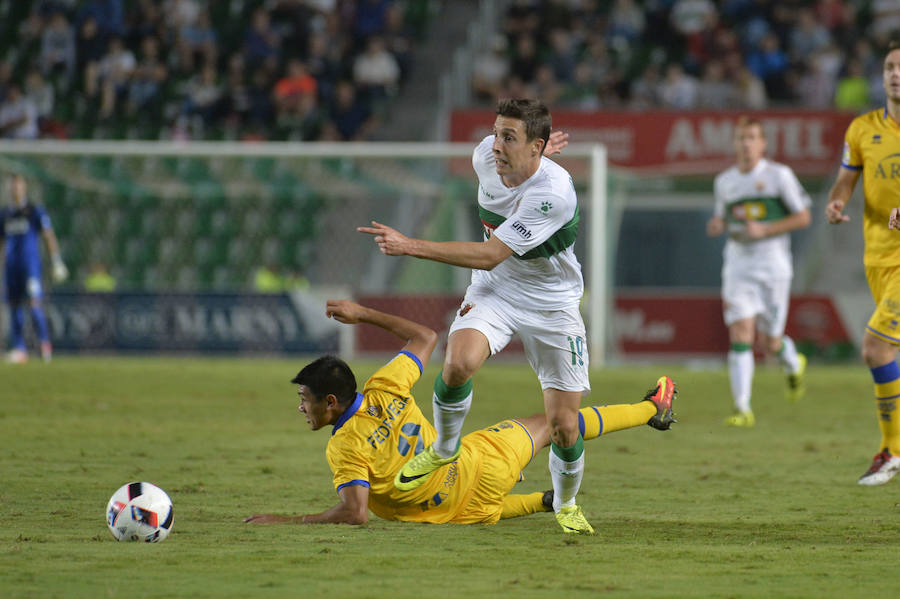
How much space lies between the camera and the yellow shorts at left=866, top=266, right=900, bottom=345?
23.4 feet

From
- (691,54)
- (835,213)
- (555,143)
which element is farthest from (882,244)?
(691,54)

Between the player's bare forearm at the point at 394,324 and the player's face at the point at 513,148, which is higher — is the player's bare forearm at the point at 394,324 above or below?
below

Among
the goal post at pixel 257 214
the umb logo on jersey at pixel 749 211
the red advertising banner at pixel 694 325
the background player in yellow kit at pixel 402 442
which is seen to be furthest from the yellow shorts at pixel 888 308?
the red advertising banner at pixel 694 325

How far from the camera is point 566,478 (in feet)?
19.9

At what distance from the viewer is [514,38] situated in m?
22.9

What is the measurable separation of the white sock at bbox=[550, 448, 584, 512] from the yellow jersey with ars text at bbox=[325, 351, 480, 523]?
38 centimetres

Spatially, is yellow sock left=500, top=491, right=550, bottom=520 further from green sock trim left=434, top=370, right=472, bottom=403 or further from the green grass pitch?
green sock trim left=434, top=370, right=472, bottom=403

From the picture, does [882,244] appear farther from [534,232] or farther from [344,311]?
[344,311]

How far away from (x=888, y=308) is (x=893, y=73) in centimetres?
129

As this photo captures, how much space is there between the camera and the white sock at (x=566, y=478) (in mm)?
6055

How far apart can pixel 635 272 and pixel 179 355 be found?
25.8ft

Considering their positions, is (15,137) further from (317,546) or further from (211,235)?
(317,546)

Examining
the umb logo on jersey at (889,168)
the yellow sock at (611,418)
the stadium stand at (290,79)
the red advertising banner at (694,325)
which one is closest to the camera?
the yellow sock at (611,418)

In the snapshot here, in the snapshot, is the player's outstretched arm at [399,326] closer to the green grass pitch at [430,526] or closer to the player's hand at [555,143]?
the green grass pitch at [430,526]
